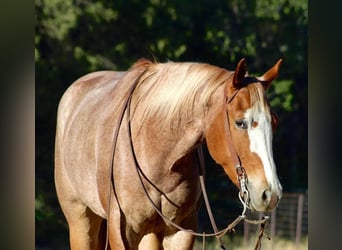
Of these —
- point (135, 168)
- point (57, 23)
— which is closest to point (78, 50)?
point (57, 23)

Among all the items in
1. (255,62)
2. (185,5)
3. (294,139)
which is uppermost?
(185,5)

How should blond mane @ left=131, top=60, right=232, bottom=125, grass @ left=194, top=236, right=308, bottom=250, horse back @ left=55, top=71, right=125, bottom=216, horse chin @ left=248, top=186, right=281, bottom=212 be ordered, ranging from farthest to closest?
grass @ left=194, top=236, right=308, bottom=250, horse back @ left=55, top=71, right=125, bottom=216, blond mane @ left=131, top=60, right=232, bottom=125, horse chin @ left=248, top=186, right=281, bottom=212

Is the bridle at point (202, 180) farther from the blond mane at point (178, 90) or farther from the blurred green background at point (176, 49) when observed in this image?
the blurred green background at point (176, 49)

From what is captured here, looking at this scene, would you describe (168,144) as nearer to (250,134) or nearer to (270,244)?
(250,134)

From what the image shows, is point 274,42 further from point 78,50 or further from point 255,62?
point 78,50

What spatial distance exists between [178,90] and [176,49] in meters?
3.23

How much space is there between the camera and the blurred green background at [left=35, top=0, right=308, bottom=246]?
6297 millimetres

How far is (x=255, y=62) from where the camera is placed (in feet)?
21.0

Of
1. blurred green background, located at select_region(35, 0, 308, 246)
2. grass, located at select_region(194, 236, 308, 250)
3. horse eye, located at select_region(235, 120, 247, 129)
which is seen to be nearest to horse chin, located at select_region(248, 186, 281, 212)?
horse eye, located at select_region(235, 120, 247, 129)

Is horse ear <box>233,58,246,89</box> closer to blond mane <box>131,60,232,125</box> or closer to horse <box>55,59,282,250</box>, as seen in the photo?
horse <box>55,59,282,250</box>

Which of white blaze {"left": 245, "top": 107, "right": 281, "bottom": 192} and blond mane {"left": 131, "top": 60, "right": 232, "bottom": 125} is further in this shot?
blond mane {"left": 131, "top": 60, "right": 232, "bottom": 125}
